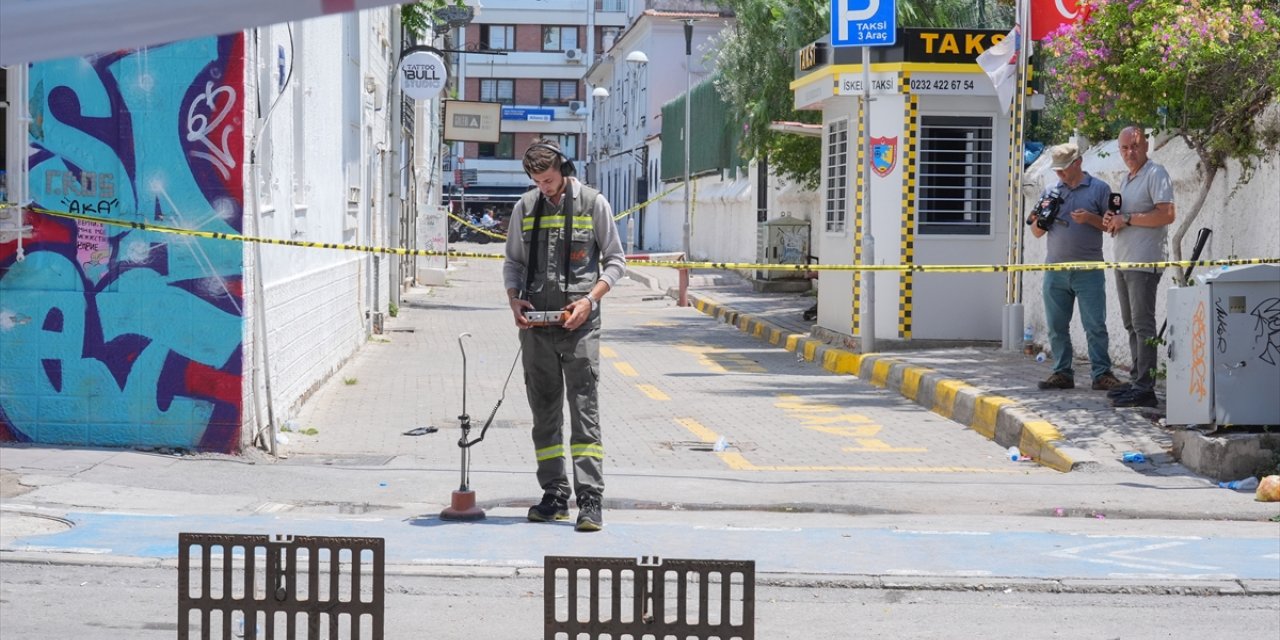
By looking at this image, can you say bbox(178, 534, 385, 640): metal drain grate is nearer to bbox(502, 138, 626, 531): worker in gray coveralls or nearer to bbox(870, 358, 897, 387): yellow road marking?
bbox(502, 138, 626, 531): worker in gray coveralls

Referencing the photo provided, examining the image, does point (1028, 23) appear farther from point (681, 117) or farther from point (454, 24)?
point (681, 117)

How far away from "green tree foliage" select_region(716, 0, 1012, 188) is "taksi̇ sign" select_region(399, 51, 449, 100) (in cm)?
499

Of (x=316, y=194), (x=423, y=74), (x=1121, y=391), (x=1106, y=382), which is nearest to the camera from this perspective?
(x=1121, y=391)

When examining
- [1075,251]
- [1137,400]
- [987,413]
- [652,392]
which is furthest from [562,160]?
[652,392]

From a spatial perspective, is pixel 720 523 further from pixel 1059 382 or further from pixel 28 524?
pixel 1059 382

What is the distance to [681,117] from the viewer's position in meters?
47.2

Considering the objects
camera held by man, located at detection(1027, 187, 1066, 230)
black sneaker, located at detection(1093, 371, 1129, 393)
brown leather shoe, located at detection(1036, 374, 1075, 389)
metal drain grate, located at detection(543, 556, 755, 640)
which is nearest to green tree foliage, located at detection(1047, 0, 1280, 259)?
camera held by man, located at detection(1027, 187, 1066, 230)

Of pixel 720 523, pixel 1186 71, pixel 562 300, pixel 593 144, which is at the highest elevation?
pixel 593 144

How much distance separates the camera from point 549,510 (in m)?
8.15

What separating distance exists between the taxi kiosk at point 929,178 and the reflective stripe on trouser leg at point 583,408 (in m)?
9.16

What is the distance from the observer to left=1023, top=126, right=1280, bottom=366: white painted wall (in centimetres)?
1148

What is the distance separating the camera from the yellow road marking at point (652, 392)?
47.0 ft

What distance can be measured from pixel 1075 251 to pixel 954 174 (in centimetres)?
487

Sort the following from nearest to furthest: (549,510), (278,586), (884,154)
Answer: (278,586)
(549,510)
(884,154)
